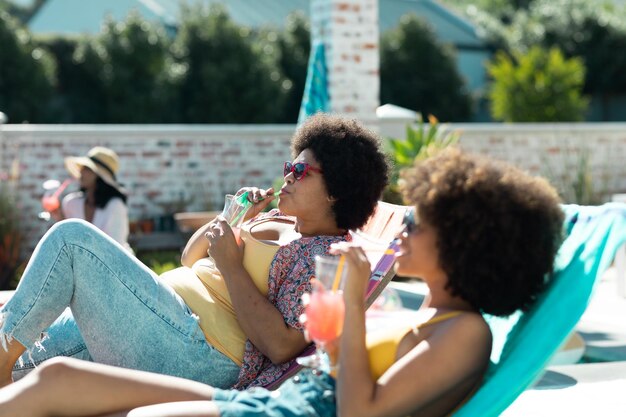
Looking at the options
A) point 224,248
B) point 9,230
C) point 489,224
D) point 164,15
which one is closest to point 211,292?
point 224,248

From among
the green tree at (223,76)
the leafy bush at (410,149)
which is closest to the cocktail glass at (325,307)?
the leafy bush at (410,149)

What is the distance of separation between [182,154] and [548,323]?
9.08 m

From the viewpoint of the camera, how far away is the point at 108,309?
2.88 meters

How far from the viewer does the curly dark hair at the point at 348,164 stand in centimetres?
321

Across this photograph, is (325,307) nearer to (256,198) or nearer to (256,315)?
(256,315)

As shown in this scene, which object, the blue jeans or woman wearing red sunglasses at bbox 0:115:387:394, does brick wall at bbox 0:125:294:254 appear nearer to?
woman wearing red sunglasses at bbox 0:115:387:394

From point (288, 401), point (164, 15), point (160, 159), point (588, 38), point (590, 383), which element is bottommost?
point (590, 383)

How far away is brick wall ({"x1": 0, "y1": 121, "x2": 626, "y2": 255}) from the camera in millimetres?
10414

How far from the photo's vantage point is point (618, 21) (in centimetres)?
2466

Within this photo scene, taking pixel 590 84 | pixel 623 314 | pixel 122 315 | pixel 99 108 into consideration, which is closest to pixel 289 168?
pixel 122 315

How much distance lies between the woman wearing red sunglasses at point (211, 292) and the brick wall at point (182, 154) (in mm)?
6589

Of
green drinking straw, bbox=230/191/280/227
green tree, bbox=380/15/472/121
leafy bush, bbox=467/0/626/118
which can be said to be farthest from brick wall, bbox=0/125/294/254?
leafy bush, bbox=467/0/626/118

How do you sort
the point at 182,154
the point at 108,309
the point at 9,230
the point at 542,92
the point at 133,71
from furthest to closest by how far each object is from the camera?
the point at 133,71
the point at 542,92
the point at 182,154
the point at 9,230
the point at 108,309

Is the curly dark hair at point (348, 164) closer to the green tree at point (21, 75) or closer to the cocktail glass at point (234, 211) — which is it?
the cocktail glass at point (234, 211)
